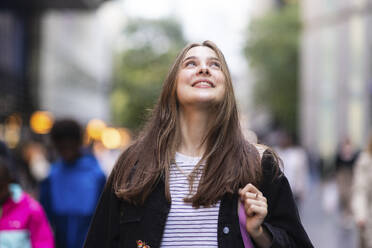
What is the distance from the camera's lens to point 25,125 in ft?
96.1

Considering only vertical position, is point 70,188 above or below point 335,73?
above

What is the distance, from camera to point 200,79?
2.76m

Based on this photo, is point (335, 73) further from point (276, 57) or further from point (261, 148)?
point (261, 148)

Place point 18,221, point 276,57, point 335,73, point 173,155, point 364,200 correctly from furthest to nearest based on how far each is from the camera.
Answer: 1. point 276,57
2. point 335,73
3. point 364,200
4. point 18,221
5. point 173,155

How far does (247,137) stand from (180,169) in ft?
1.34

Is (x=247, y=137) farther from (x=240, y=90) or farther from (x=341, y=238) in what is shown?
(x=240, y=90)

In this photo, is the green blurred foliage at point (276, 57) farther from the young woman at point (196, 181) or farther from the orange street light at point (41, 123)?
the young woman at point (196, 181)

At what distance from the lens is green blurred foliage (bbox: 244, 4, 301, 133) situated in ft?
146

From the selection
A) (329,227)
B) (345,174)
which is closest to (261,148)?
(329,227)

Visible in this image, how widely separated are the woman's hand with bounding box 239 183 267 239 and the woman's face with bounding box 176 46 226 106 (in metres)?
0.47

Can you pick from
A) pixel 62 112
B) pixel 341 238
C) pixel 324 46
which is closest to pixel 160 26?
pixel 62 112

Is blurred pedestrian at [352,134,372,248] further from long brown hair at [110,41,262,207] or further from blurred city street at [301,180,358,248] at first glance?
blurred city street at [301,180,358,248]

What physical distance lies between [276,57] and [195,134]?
140 ft

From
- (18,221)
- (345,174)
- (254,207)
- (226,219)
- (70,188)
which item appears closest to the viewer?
(254,207)
